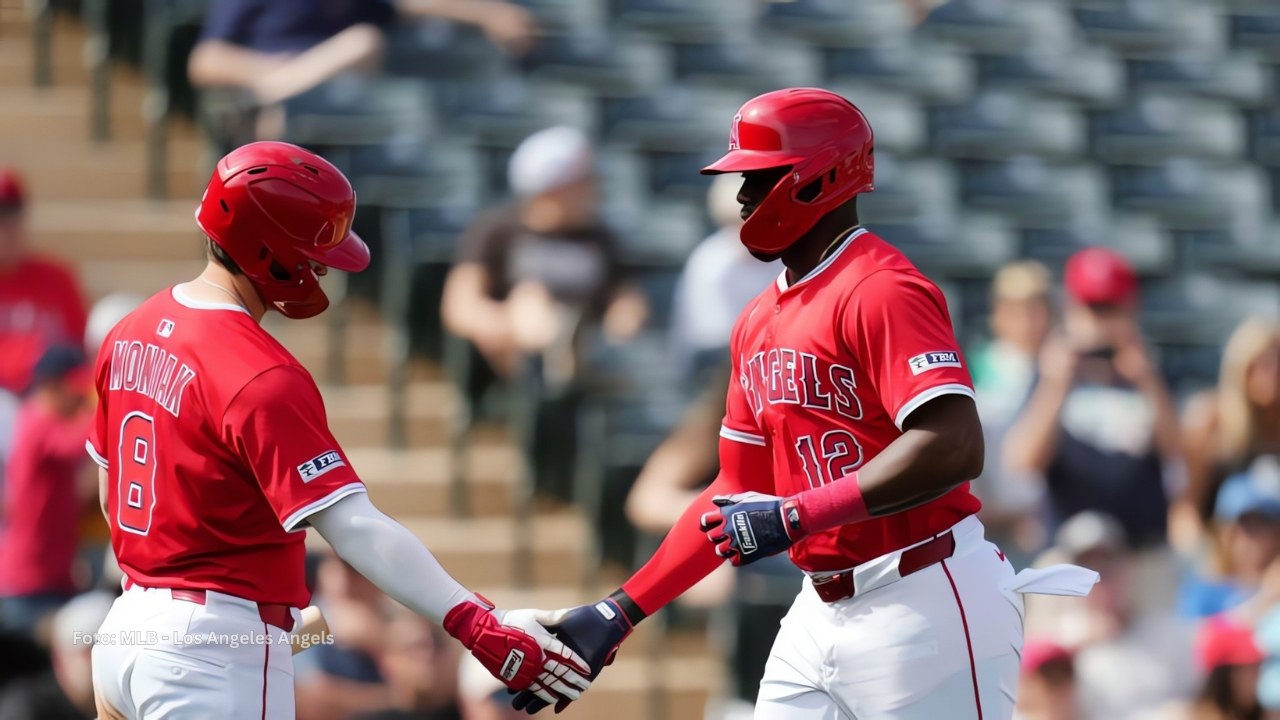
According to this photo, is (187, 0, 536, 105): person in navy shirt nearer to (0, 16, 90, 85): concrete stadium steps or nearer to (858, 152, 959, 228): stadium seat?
(0, 16, 90, 85): concrete stadium steps

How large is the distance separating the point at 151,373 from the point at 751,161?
128 cm

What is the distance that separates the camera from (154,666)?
144 inches

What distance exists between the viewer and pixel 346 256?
13.1ft

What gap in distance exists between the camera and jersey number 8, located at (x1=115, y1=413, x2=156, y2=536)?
147 inches

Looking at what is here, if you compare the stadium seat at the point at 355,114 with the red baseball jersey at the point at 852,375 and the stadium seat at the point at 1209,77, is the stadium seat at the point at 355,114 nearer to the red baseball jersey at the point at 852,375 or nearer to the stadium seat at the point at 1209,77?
the red baseball jersey at the point at 852,375

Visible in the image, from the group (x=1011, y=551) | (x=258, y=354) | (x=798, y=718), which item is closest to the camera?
(x=258, y=354)

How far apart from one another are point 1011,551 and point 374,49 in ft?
11.1

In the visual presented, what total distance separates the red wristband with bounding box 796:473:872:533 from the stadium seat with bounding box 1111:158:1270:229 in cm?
594

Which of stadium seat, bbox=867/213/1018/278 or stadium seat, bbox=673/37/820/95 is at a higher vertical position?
stadium seat, bbox=673/37/820/95

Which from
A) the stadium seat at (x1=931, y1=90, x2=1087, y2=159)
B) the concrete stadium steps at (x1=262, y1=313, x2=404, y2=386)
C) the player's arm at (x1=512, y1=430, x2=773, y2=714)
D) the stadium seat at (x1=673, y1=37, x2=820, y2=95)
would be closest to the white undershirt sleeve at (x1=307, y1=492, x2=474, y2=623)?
the player's arm at (x1=512, y1=430, x2=773, y2=714)

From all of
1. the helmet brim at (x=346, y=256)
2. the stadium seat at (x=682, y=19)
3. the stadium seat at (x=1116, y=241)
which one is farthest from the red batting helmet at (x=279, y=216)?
the stadium seat at (x=682, y=19)

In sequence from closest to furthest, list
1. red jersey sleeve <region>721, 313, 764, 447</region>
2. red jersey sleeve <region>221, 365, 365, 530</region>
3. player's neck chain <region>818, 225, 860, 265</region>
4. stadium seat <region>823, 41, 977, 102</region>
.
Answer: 1. red jersey sleeve <region>221, 365, 365, 530</region>
2. player's neck chain <region>818, 225, 860, 265</region>
3. red jersey sleeve <region>721, 313, 764, 447</region>
4. stadium seat <region>823, 41, 977, 102</region>

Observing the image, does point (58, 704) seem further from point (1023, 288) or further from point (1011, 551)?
point (1023, 288)

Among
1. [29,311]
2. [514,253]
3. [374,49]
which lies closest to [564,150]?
[514,253]
